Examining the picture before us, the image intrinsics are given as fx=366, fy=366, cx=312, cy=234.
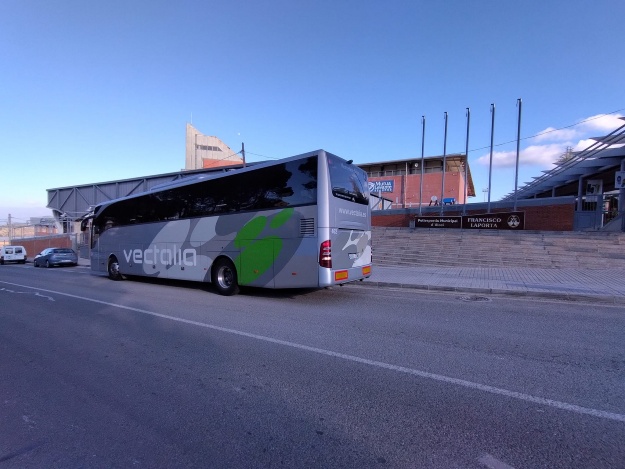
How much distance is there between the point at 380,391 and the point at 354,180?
644 centimetres

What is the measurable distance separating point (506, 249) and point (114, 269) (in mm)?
16988

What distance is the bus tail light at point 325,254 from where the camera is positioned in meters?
8.12

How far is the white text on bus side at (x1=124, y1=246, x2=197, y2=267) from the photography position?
1113 cm

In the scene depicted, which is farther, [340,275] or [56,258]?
[56,258]

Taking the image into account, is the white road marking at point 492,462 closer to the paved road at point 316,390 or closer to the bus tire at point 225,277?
the paved road at point 316,390

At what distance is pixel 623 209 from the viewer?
1989cm

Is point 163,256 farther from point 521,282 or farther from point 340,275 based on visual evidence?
point 521,282

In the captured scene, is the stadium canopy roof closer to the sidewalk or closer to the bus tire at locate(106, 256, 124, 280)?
the sidewalk

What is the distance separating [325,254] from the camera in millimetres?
8133

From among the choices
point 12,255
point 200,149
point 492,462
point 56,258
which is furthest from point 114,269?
point 200,149

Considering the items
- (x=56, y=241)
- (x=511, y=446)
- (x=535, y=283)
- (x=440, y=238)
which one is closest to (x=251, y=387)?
(x=511, y=446)

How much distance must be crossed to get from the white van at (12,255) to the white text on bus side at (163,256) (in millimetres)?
24899

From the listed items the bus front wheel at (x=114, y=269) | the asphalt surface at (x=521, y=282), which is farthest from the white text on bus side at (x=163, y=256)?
the asphalt surface at (x=521, y=282)

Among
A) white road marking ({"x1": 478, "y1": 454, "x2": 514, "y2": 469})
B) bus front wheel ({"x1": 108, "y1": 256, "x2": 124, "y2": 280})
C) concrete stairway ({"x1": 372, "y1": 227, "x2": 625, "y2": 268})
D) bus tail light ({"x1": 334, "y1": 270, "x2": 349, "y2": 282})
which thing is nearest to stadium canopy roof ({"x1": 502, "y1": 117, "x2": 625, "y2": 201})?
concrete stairway ({"x1": 372, "y1": 227, "x2": 625, "y2": 268})
